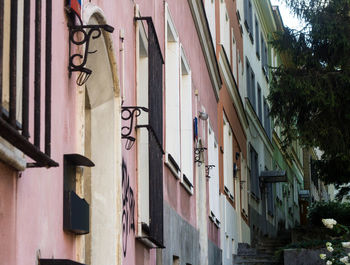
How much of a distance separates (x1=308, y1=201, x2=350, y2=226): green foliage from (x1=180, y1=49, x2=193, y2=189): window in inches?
417

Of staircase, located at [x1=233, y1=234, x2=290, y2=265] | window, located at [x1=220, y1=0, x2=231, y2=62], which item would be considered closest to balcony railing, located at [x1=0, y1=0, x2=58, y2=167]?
staircase, located at [x1=233, y1=234, x2=290, y2=265]

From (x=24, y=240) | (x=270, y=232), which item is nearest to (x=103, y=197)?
(x=24, y=240)

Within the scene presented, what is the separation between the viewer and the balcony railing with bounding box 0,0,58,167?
13.3 feet

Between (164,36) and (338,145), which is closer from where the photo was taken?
(164,36)

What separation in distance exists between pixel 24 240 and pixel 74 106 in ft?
5.03

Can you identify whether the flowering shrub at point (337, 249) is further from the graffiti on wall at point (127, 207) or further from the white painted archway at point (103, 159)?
the white painted archway at point (103, 159)

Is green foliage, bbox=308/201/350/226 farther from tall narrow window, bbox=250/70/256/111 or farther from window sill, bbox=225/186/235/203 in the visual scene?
tall narrow window, bbox=250/70/256/111

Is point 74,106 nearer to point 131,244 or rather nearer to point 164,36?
point 131,244

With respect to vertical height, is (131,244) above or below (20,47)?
below

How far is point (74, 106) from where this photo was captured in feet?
19.2

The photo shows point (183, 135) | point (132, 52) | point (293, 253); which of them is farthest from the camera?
point (293, 253)

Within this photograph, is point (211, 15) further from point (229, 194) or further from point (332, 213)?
point (332, 213)

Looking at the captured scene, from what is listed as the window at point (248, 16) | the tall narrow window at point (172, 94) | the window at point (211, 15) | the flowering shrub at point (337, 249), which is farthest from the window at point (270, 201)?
the flowering shrub at point (337, 249)

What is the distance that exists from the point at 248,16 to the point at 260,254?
1253 centimetres
